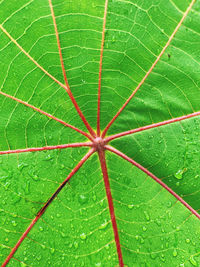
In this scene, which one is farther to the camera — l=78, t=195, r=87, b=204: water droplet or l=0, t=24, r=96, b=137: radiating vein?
l=78, t=195, r=87, b=204: water droplet

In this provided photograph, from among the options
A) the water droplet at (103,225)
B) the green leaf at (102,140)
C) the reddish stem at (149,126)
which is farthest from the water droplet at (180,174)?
the water droplet at (103,225)

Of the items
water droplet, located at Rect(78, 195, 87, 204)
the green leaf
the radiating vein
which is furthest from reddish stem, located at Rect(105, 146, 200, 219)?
water droplet, located at Rect(78, 195, 87, 204)

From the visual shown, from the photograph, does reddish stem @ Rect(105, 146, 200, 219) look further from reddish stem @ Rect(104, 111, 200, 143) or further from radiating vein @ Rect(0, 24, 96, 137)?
radiating vein @ Rect(0, 24, 96, 137)

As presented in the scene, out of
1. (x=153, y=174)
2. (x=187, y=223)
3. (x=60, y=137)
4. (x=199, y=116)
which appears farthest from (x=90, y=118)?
(x=187, y=223)

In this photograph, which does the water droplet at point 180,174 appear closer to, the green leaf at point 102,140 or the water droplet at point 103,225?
the green leaf at point 102,140

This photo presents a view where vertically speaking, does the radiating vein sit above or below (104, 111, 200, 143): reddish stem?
above

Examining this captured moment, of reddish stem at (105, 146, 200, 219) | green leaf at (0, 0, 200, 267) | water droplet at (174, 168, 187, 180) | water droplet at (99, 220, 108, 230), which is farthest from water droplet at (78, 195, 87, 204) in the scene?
water droplet at (174, 168, 187, 180)

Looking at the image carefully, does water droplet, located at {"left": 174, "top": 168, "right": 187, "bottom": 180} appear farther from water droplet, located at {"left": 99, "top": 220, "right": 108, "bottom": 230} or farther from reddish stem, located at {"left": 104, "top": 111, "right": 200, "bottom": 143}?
water droplet, located at {"left": 99, "top": 220, "right": 108, "bottom": 230}

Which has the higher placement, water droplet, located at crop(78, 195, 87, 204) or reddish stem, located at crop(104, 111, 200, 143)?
reddish stem, located at crop(104, 111, 200, 143)

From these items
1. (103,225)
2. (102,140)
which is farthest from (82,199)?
(102,140)

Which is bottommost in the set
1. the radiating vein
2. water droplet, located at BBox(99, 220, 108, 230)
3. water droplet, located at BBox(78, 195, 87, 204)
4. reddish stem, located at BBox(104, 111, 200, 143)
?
water droplet, located at BBox(99, 220, 108, 230)
